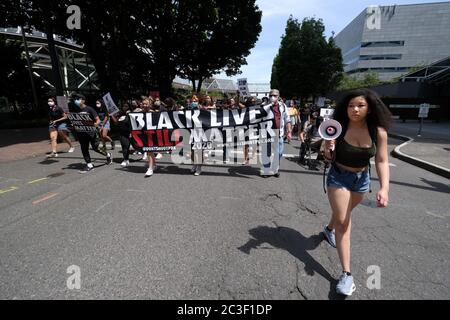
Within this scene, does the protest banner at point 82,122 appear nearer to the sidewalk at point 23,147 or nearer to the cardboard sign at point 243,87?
the sidewalk at point 23,147

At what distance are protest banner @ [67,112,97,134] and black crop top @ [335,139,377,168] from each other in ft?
20.5

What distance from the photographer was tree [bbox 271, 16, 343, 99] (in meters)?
36.4

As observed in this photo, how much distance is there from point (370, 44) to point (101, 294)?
9469cm

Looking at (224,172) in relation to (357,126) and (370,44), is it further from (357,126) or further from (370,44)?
(370,44)

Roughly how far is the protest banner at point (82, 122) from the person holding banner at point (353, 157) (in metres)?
6.13

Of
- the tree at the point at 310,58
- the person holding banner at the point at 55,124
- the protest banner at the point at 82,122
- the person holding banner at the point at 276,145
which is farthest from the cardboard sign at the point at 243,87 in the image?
the tree at the point at 310,58

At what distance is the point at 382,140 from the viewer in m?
2.56

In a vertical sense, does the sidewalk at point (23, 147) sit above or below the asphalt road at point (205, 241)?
above

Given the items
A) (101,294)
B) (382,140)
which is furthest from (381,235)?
(101,294)

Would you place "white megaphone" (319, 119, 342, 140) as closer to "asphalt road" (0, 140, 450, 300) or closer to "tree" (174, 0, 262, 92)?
"asphalt road" (0, 140, 450, 300)

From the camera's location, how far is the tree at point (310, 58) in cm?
3638

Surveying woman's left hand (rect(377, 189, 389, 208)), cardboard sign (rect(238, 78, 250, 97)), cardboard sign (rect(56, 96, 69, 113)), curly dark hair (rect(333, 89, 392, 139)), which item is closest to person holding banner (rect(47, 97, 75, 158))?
cardboard sign (rect(56, 96, 69, 113))

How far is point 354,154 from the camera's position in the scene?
263 centimetres

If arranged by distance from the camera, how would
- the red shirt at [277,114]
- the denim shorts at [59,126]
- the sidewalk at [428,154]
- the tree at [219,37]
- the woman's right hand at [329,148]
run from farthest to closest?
1. the tree at [219,37]
2. the denim shorts at [59,126]
3. the sidewalk at [428,154]
4. the red shirt at [277,114]
5. the woman's right hand at [329,148]
